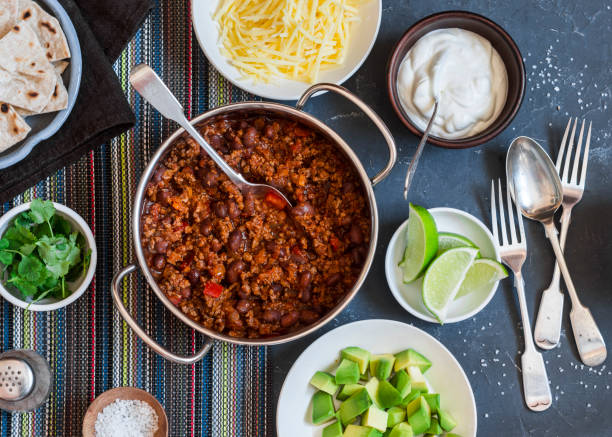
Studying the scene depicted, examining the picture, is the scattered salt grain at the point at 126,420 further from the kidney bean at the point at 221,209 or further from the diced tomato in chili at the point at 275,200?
the diced tomato in chili at the point at 275,200

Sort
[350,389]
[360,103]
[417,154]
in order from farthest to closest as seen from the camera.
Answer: [350,389] → [417,154] → [360,103]

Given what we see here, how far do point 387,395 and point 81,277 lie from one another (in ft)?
4.37

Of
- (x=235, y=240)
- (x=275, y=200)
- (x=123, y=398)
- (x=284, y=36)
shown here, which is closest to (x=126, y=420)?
(x=123, y=398)

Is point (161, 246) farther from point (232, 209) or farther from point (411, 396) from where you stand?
point (411, 396)

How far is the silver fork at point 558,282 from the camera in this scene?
2.72 metres

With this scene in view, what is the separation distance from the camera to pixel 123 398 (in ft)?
8.43

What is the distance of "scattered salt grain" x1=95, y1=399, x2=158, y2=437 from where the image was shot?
98.7 inches

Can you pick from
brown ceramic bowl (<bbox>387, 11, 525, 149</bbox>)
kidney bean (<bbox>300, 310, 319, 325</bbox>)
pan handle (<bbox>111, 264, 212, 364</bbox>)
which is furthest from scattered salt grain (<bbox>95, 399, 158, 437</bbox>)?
brown ceramic bowl (<bbox>387, 11, 525, 149</bbox>)

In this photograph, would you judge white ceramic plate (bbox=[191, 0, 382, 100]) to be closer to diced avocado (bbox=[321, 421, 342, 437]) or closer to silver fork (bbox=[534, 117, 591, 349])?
silver fork (bbox=[534, 117, 591, 349])

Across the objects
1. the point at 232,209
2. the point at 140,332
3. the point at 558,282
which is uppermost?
the point at 558,282

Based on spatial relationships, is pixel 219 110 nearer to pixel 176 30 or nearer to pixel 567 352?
pixel 176 30

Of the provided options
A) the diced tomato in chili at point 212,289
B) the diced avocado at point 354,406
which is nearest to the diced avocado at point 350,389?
the diced avocado at point 354,406

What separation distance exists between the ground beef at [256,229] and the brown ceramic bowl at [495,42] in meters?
0.37

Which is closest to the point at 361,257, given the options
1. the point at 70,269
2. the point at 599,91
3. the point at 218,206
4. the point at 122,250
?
the point at 218,206
